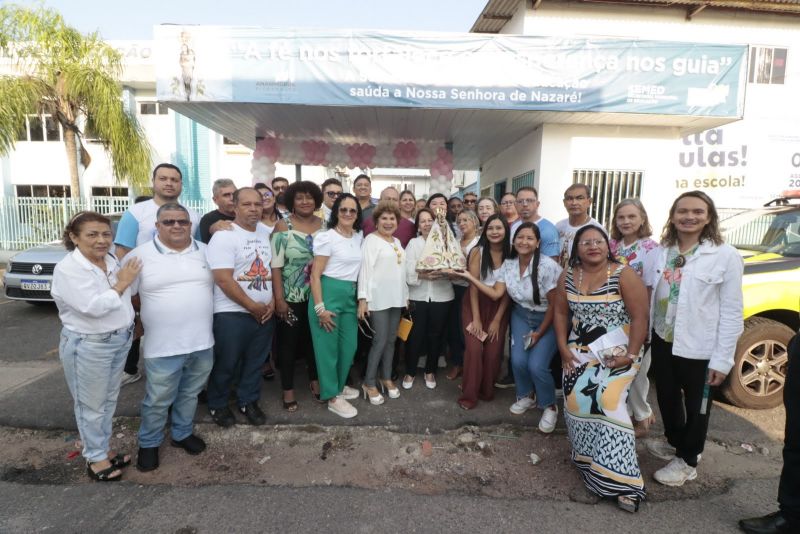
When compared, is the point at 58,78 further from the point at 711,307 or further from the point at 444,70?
the point at 711,307

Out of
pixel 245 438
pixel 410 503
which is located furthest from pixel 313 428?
pixel 410 503

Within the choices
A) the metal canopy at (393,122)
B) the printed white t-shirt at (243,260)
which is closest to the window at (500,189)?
the metal canopy at (393,122)

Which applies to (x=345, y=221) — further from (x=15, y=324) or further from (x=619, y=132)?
(x=619, y=132)

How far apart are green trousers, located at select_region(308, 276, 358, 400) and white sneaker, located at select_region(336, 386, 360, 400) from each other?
15 centimetres

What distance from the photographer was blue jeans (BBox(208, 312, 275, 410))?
301 cm

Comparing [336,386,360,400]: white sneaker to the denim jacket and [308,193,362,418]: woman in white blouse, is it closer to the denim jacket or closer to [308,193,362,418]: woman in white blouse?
[308,193,362,418]: woman in white blouse

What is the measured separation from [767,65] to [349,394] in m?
15.0

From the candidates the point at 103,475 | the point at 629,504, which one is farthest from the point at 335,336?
the point at 629,504

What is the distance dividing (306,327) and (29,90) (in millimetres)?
11278

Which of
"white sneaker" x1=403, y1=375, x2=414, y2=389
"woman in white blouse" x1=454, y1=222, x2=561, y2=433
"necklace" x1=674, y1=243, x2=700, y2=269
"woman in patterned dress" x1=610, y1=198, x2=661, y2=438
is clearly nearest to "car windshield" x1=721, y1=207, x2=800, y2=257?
"woman in patterned dress" x1=610, y1=198, x2=661, y2=438

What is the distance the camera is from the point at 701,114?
6.84 meters

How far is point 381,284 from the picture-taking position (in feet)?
11.5

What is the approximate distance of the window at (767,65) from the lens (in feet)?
37.4

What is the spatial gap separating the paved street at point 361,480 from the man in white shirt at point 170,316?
410mm
